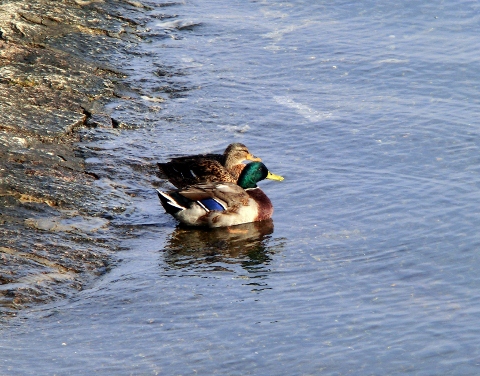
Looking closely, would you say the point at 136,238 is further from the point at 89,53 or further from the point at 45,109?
the point at 89,53

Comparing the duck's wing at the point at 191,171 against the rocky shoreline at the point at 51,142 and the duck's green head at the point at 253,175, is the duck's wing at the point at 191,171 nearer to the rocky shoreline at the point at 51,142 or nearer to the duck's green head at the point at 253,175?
the duck's green head at the point at 253,175

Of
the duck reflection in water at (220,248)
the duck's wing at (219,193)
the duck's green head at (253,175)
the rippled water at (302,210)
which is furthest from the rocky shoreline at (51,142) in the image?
the duck's green head at (253,175)

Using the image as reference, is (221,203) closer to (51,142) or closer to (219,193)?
(219,193)

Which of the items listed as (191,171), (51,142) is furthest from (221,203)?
(51,142)

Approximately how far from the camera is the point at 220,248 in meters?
9.27

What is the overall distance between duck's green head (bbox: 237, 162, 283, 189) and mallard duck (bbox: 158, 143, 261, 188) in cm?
27

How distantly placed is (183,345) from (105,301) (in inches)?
39.5

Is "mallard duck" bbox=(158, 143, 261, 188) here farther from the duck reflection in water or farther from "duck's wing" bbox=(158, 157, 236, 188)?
the duck reflection in water

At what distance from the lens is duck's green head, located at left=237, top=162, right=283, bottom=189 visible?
1039 cm

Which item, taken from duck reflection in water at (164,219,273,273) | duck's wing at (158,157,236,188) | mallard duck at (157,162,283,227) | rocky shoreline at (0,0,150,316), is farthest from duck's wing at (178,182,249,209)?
rocky shoreline at (0,0,150,316)

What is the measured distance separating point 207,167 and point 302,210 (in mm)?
1334

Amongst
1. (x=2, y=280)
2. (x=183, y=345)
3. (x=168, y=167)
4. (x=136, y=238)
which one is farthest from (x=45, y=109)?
(x=183, y=345)

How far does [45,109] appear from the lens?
37.1ft

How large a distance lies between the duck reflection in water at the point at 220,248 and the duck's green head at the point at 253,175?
679 millimetres
